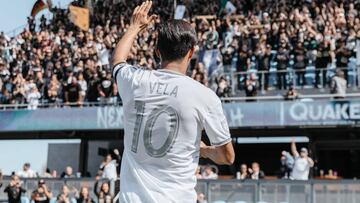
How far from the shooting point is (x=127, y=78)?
318cm

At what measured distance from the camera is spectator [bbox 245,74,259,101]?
1925cm

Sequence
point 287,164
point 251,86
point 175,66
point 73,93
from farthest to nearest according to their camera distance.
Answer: point 73,93
point 251,86
point 287,164
point 175,66

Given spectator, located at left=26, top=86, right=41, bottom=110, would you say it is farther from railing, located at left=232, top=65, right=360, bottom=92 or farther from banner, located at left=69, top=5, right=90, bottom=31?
railing, located at left=232, top=65, right=360, bottom=92

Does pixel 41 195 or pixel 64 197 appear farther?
pixel 41 195

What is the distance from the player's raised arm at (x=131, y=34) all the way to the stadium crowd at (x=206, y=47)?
14036 millimetres

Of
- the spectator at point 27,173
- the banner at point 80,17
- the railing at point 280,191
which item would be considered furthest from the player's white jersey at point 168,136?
the banner at point 80,17

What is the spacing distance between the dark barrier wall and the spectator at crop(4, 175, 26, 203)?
5026mm

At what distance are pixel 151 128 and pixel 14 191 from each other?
1452 cm

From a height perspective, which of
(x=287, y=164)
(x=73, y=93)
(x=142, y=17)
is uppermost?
(x=73, y=93)

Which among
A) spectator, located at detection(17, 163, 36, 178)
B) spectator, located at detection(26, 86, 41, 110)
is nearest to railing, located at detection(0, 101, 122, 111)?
spectator, located at detection(26, 86, 41, 110)

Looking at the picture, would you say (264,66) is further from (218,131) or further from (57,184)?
(218,131)

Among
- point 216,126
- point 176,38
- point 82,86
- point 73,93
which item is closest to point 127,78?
point 176,38

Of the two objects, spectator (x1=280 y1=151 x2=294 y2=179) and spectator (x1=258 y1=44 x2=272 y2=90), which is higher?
spectator (x1=258 y1=44 x2=272 y2=90)

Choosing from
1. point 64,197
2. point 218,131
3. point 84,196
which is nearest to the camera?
point 218,131
